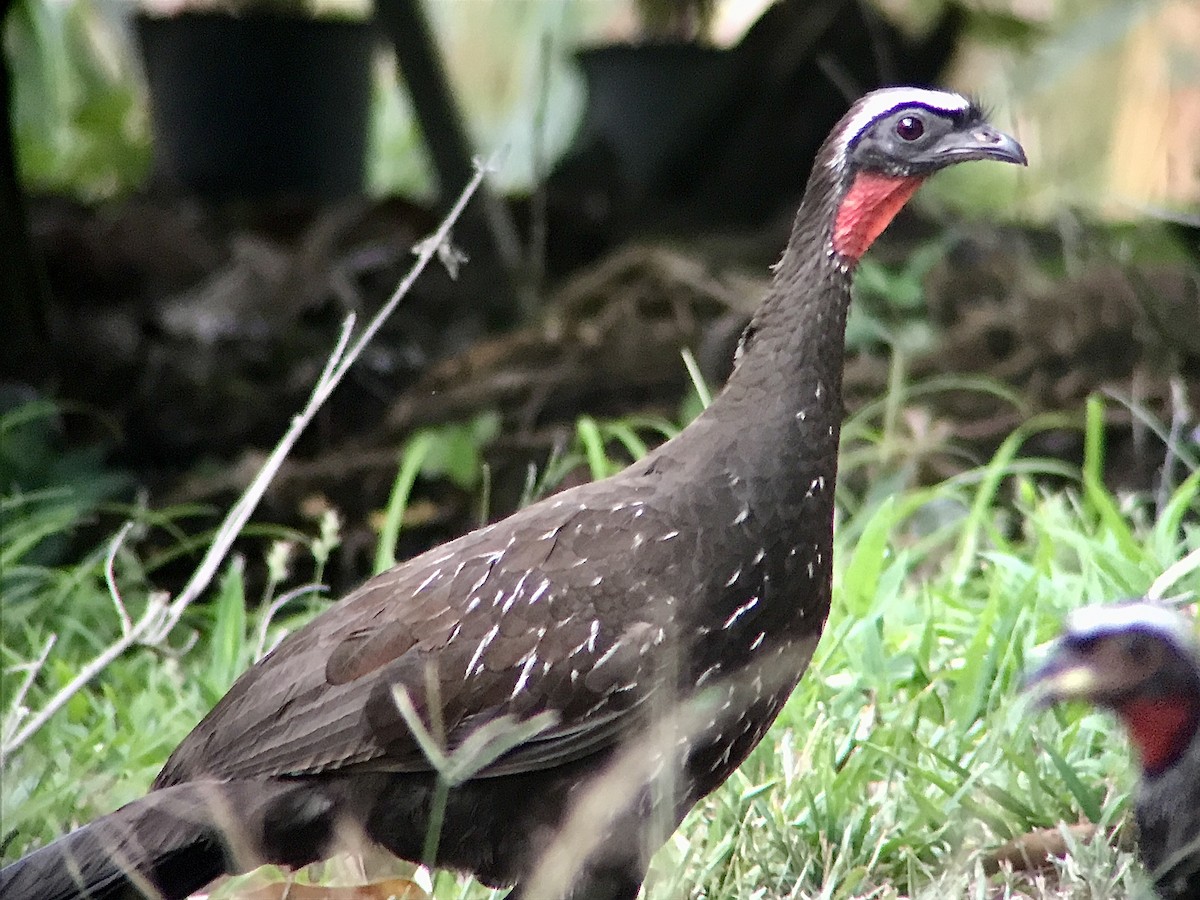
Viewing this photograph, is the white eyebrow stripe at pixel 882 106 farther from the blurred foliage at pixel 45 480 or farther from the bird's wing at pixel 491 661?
the blurred foliage at pixel 45 480

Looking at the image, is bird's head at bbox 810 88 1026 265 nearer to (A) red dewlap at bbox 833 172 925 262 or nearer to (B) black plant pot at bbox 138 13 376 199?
(A) red dewlap at bbox 833 172 925 262

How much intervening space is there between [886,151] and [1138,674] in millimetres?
871

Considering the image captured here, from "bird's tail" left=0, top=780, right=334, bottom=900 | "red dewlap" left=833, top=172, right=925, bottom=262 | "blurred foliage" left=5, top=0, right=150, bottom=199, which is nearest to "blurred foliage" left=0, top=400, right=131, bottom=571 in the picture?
"bird's tail" left=0, top=780, right=334, bottom=900

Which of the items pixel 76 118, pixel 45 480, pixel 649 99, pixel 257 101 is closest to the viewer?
pixel 45 480

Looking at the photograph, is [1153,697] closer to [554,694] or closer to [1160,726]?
[1160,726]

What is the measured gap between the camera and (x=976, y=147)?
99.7 inches

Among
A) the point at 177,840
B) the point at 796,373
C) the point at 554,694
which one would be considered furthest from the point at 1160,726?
the point at 177,840

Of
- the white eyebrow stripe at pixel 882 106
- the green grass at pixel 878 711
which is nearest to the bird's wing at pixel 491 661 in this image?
the green grass at pixel 878 711

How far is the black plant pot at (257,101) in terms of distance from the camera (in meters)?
7.52

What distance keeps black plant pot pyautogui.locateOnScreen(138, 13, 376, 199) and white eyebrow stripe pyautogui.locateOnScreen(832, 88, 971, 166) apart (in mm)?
5378

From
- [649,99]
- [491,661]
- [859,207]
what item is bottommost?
[649,99]

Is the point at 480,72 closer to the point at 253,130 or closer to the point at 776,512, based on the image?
the point at 253,130

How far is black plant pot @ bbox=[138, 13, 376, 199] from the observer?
752cm

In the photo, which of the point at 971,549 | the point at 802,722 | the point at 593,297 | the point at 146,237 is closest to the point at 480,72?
the point at 146,237
